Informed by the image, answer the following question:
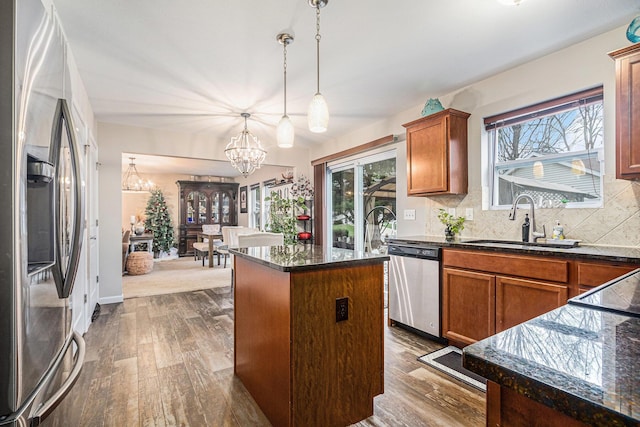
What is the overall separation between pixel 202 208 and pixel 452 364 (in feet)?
25.8

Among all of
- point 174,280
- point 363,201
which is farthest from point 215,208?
point 363,201

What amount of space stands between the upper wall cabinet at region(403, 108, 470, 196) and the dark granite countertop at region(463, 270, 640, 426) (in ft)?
7.96

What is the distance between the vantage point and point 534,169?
2799 millimetres

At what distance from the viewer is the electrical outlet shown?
5.46 ft

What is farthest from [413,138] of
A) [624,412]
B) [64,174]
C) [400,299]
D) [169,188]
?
[169,188]

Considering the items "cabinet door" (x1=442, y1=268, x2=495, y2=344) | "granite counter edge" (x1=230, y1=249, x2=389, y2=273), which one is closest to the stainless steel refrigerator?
"granite counter edge" (x1=230, y1=249, x2=389, y2=273)

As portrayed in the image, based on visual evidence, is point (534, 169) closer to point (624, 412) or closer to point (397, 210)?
point (397, 210)

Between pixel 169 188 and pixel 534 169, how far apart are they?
861 cm

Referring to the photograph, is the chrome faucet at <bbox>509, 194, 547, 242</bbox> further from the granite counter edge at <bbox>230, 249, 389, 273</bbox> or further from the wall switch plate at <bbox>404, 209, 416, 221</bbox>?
the granite counter edge at <bbox>230, 249, 389, 273</bbox>

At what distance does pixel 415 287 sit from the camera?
9.53ft

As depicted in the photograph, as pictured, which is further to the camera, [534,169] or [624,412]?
[534,169]

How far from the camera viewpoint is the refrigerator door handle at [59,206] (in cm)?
99

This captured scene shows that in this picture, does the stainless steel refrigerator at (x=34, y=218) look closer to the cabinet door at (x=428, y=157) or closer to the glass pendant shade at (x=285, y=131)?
the glass pendant shade at (x=285, y=131)

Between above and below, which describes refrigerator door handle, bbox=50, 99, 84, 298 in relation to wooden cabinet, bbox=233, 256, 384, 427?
above
